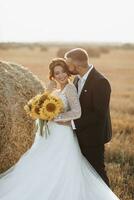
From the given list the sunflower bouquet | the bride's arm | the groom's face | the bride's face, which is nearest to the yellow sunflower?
the sunflower bouquet

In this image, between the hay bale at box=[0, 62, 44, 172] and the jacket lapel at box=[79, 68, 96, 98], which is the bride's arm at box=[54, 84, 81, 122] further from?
the hay bale at box=[0, 62, 44, 172]

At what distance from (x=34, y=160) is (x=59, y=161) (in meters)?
0.29

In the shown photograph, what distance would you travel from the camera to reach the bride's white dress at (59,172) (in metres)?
7.04

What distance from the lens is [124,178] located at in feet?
28.8

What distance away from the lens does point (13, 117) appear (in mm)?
7496

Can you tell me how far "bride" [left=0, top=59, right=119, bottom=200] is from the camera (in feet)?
23.1

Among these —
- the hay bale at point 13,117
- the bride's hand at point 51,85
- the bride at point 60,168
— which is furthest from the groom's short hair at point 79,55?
the hay bale at point 13,117

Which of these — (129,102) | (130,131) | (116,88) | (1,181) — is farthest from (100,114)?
(116,88)

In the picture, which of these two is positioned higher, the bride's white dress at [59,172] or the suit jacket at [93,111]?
the suit jacket at [93,111]

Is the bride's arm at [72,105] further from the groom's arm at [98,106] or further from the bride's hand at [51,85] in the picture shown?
the bride's hand at [51,85]

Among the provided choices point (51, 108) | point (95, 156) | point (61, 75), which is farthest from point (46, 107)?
point (95, 156)

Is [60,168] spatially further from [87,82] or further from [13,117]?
[87,82]

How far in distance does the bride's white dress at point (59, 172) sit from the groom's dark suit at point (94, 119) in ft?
0.30

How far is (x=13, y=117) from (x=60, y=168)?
0.86 metres
